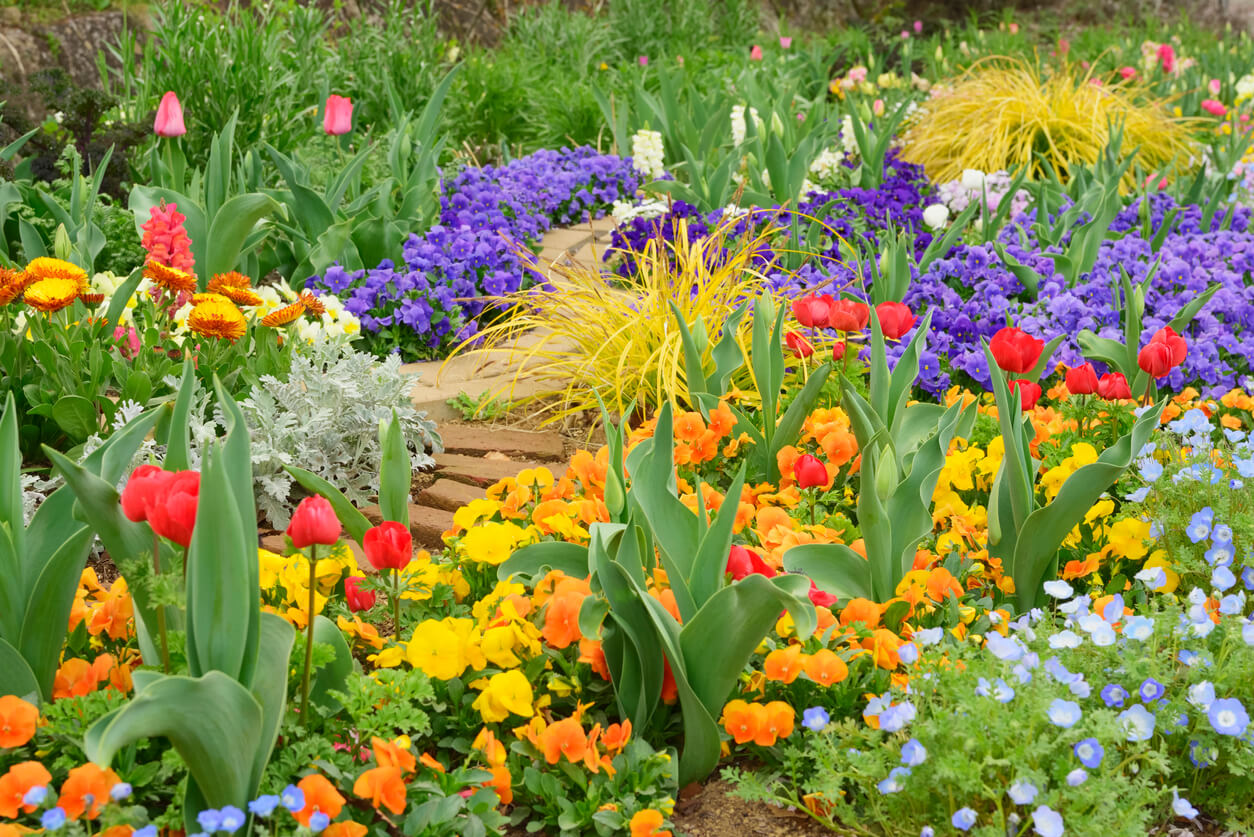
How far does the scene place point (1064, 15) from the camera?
12.6m

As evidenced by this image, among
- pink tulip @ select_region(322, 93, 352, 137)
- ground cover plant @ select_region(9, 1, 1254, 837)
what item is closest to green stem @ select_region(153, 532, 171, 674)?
ground cover plant @ select_region(9, 1, 1254, 837)

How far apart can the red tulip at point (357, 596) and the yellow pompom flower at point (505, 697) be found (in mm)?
266

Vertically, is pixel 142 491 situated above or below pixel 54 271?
above

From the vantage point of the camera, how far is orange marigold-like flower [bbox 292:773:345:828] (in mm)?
1451

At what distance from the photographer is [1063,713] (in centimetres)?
154

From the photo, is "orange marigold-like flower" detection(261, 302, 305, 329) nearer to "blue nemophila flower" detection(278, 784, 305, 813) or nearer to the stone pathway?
the stone pathway

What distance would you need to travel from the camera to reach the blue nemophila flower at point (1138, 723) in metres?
1.57

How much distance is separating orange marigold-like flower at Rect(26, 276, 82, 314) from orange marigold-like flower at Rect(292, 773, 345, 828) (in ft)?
5.14

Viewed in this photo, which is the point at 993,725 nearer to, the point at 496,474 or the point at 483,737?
the point at 483,737

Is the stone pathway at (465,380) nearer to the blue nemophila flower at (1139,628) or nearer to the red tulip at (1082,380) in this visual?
the red tulip at (1082,380)

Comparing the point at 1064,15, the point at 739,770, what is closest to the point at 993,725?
the point at 739,770

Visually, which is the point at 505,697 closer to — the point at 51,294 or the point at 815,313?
the point at 815,313

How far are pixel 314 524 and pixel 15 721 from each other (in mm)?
533

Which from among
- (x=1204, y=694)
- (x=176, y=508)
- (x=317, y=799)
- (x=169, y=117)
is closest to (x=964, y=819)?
(x=1204, y=694)
